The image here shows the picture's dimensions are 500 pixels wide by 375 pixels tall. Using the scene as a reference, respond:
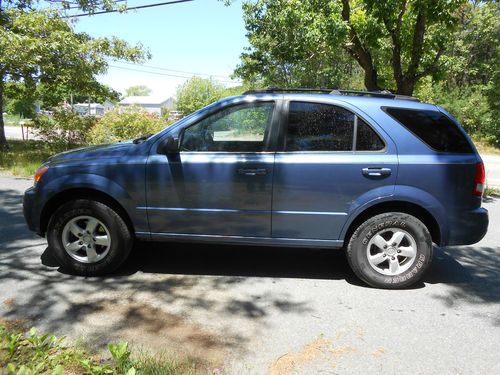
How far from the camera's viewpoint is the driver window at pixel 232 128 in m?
4.26

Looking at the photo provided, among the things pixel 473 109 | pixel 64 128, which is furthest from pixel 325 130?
pixel 473 109

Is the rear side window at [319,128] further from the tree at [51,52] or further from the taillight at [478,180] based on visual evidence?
the tree at [51,52]

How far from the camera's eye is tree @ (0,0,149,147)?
10320mm

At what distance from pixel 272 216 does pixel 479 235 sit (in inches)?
79.3

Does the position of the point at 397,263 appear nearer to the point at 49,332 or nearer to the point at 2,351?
the point at 49,332

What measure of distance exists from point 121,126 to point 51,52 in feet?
8.35

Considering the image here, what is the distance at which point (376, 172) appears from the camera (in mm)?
4078

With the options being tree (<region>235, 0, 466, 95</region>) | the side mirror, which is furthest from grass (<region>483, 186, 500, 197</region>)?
the side mirror

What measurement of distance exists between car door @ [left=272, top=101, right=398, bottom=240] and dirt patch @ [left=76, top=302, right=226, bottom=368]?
4.31ft

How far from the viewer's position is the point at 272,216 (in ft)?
13.8

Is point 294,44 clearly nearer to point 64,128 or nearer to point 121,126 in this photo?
point 121,126

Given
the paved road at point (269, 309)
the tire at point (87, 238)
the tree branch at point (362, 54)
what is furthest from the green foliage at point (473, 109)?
the tire at point (87, 238)

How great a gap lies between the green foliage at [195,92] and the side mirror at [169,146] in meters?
45.3

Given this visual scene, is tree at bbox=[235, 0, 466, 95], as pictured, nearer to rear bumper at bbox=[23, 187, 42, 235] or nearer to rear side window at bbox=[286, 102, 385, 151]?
rear side window at bbox=[286, 102, 385, 151]
